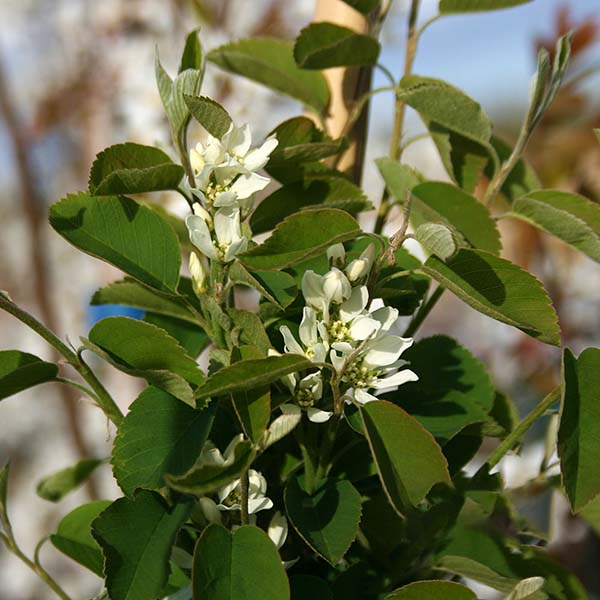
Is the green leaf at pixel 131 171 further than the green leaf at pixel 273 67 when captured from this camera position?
No

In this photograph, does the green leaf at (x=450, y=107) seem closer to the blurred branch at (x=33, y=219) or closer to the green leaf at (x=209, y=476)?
the green leaf at (x=209, y=476)

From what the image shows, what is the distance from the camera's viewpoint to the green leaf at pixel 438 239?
33 cm

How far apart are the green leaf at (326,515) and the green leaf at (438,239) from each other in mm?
126

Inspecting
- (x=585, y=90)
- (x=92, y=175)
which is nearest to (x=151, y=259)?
(x=92, y=175)

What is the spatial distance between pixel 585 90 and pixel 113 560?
3.39ft

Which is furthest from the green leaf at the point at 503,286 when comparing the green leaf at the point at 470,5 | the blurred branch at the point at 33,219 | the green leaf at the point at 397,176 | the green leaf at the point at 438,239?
the blurred branch at the point at 33,219

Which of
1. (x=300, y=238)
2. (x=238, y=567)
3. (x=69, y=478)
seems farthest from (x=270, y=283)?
(x=69, y=478)

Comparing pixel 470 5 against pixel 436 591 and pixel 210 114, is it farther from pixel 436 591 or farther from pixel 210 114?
pixel 436 591

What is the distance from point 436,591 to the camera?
0.36 meters

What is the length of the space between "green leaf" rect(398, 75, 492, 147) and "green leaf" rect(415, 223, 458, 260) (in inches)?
5.0

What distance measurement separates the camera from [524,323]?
0.35 metres

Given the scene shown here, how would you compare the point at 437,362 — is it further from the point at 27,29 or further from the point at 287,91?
the point at 27,29

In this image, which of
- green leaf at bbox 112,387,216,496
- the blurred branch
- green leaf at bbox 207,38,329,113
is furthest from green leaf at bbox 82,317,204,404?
the blurred branch

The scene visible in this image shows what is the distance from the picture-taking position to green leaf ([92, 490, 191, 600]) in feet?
1.10
